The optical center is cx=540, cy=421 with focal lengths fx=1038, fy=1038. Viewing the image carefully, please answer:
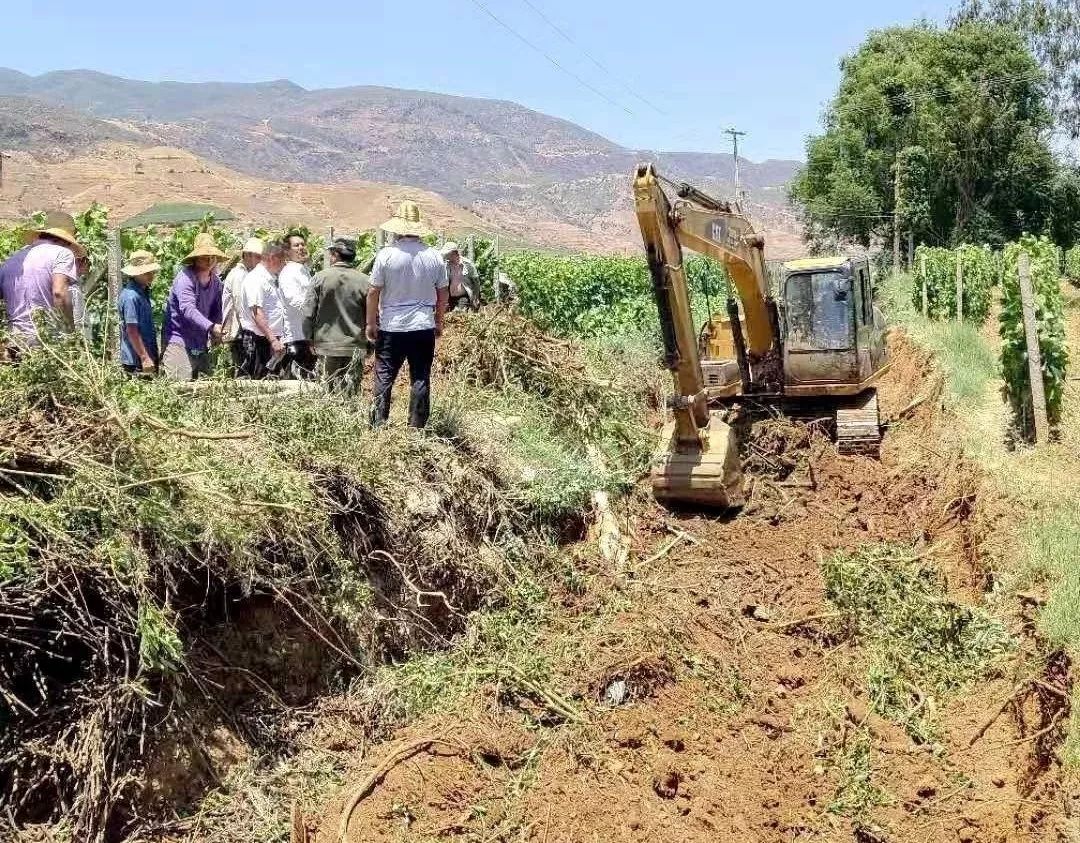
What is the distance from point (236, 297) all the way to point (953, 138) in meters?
34.5

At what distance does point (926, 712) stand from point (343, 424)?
401 cm

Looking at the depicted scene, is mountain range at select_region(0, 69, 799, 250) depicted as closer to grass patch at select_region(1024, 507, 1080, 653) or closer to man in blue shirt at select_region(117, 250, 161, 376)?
man in blue shirt at select_region(117, 250, 161, 376)

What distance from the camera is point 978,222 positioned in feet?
125

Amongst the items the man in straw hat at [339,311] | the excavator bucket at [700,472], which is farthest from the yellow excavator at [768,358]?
the man in straw hat at [339,311]

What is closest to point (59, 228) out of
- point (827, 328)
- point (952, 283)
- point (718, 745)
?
point (718, 745)

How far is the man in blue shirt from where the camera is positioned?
7.00 meters

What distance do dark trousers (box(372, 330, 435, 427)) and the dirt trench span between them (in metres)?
1.74

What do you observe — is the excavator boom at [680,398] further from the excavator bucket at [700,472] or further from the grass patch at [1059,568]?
the grass patch at [1059,568]

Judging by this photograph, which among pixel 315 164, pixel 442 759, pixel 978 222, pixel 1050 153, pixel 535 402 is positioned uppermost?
pixel 315 164

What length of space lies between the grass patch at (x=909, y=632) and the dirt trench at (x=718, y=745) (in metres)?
0.11

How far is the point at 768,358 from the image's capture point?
35.8 ft

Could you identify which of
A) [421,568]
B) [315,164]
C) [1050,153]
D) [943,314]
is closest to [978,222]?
[1050,153]

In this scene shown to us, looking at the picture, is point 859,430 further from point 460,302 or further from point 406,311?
point 406,311

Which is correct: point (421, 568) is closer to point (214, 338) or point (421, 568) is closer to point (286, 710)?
point (286, 710)
